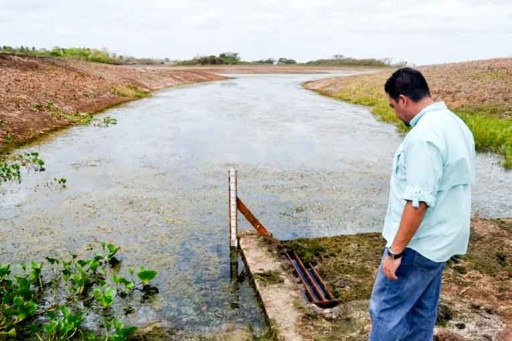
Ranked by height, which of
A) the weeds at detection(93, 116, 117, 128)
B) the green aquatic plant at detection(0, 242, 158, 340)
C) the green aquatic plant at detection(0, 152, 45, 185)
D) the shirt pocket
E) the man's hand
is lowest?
the green aquatic plant at detection(0, 242, 158, 340)

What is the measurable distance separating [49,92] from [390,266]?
22.8 meters

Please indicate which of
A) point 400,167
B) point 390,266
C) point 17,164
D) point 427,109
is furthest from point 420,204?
point 17,164

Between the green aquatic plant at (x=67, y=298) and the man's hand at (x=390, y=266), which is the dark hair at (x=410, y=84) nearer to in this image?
the man's hand at (x=390, y=266)

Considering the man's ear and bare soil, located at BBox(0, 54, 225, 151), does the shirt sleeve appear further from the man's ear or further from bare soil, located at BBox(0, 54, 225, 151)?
bare soil, located at BBox(0, 54, 225, 151)

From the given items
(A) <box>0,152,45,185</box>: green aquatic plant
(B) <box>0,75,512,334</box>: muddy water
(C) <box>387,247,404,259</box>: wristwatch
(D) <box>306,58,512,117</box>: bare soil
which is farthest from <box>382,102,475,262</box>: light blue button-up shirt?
(D) <box>306,58,512,117</box>: bare soil

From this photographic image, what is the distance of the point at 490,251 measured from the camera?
700 centimetres

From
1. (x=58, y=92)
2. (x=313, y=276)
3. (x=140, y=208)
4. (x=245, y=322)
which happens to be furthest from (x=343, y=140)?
(x=58, y=92)

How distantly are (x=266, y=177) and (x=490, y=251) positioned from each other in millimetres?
6252

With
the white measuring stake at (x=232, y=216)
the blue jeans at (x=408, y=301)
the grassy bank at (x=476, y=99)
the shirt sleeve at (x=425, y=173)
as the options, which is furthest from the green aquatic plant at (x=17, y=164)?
the grassy bank at (x=476, y=99)

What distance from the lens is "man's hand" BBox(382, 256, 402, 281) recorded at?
11.1 ft

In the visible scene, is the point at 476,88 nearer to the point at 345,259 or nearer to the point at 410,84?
the point at 345,259

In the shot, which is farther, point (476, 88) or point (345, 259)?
point (476, 88)

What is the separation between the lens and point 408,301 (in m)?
3.57

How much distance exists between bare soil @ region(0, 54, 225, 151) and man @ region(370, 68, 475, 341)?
13.7m
